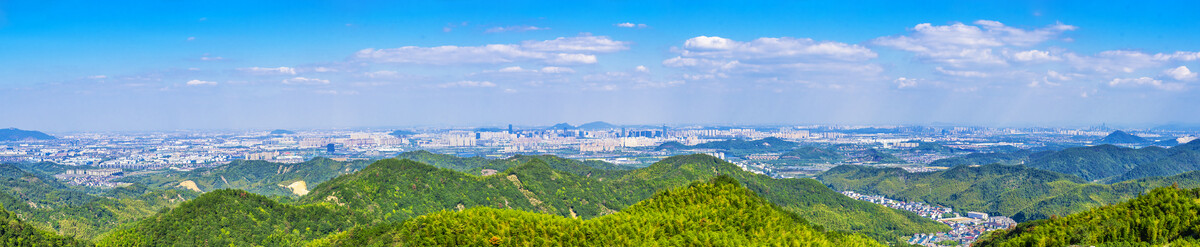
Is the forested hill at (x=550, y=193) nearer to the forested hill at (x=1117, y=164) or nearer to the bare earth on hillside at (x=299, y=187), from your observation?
the bare earth on hillside at (x=299, y=187)

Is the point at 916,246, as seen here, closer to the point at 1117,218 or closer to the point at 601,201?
the point at 601,201

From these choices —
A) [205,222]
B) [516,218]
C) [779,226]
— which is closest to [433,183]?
[205,222]

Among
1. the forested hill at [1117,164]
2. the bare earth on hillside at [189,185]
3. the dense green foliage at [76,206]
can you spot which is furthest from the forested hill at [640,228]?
the forested hill at [1117,164]

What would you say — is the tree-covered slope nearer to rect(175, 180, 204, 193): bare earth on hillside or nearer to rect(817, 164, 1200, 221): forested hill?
rect(817, 164, 1200, 221): forested hill

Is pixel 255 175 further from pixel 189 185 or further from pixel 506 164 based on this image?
pixel 506 164

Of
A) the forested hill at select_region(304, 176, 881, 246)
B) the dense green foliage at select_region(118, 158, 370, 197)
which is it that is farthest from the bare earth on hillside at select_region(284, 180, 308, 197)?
the forested hill at select_region(304, 176, 881, 246)

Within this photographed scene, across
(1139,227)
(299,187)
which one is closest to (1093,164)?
(299,187)
